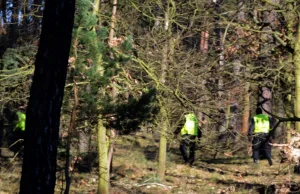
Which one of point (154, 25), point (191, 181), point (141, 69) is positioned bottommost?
point (191, 181)

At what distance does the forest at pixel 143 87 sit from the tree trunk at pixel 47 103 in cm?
1

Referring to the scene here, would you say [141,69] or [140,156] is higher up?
[141,69]

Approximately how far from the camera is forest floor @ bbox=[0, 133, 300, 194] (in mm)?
14945

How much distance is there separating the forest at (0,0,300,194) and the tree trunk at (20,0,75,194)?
12 mm

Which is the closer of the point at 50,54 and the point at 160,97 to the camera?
the point at 50,54

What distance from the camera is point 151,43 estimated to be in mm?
14648

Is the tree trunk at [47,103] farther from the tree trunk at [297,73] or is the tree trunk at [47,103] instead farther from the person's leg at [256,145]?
the tree trunk at [297,73]

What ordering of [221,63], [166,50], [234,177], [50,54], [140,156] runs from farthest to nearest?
1. [140,156]
2. [234,177]
3. [221,63]
4. [166,50]
5. [50,54]

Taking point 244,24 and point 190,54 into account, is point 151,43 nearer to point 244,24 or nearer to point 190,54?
point 190,54

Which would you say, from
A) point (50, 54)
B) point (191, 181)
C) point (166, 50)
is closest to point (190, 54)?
point (166, 50)

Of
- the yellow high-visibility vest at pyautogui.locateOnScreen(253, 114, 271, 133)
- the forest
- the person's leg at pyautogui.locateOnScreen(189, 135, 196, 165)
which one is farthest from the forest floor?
the yellow high-visibility vest at pyautogui.locateOnScreen(253, 114, 271, 133)

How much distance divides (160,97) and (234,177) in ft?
19.1

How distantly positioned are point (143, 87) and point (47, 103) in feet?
19.6

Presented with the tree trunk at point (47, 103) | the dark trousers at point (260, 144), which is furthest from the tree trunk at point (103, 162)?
the tree trunk at point (47, 103)
